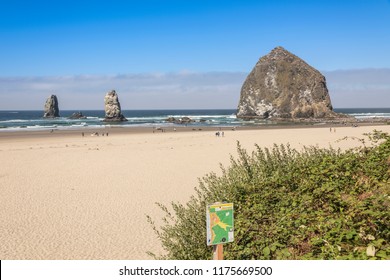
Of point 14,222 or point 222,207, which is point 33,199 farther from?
point 222,207

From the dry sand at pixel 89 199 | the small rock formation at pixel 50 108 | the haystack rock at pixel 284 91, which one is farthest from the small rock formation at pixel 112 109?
the dry sand at pixel 89 199

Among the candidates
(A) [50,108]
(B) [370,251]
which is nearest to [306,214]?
(B) [370,251]

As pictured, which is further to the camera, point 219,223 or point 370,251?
point 370,251

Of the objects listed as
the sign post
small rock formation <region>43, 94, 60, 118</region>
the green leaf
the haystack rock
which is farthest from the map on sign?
small rock formation <region>43, 94, 60, 118</region>

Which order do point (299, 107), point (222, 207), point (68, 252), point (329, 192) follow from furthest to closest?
1. point (299, 107)
2. point (68, 252)
3. point (329, 192)
4. point (222, 207)

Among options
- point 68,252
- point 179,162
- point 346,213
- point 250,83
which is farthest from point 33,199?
point 250,83

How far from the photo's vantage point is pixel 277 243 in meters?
5.43

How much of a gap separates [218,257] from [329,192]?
150 inches

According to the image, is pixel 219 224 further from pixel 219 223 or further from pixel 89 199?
pixel 89 199

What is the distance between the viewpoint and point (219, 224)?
3.92m

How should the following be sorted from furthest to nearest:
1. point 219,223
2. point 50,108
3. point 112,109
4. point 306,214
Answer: point 50,108 → point 112,109 → point 306,214 → point 219,223

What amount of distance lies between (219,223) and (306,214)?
9.06 ft

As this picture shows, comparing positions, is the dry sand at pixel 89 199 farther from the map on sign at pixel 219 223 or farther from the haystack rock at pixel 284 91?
the haystack rock at pixel 284 91

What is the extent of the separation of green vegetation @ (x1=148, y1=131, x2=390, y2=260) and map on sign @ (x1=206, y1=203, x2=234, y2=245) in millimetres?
1610
